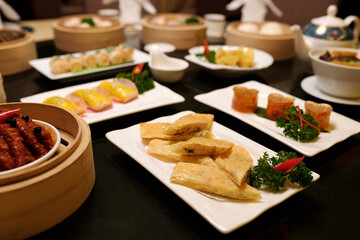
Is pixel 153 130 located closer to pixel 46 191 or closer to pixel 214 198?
pixel 214 198

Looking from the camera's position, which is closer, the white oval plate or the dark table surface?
the dark table surface

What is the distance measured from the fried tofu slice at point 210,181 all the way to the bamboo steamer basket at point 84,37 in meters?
2.00

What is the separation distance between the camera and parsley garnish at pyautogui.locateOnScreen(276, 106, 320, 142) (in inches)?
55.1

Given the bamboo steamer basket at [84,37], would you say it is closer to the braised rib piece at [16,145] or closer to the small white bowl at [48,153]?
the small white bowl at [48,153]

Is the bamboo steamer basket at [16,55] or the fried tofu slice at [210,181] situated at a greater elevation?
the bamboo steamer basket at [16,55]

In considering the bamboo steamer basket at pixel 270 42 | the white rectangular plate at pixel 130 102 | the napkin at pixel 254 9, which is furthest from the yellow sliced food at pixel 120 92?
the napkin at pixel 254 9

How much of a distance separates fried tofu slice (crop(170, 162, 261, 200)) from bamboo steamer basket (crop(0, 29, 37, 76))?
1698 millimetres

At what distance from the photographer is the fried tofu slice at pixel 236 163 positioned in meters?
1.06

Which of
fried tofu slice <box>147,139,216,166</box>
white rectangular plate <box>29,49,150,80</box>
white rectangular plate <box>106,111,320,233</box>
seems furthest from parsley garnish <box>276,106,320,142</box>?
white rectangular plate <box>29,49,150,80</box>

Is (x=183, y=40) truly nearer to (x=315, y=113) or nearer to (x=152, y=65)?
(x=152, y=65)

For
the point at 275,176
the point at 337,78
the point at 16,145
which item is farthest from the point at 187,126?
the point at 337,78

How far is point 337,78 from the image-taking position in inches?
73.5

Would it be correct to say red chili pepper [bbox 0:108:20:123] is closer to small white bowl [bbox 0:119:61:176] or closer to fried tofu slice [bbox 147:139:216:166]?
small white bowl [bbox 0:119:61:176]

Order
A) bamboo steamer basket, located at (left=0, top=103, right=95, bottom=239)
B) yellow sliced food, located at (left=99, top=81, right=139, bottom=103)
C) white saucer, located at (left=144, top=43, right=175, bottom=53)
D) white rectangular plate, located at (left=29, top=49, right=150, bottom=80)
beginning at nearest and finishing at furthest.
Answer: bamboo steamer basket, located at (left=0, top=103, right=95, bottom=239), yellow sliced food, located at (left=99, top=81, right=139, bottom=103), white rectangular plate, located at (left=29, top=49, right=150, bottom=80), white saucer, located at (left=144, top=43, right=175, bottom=53)
